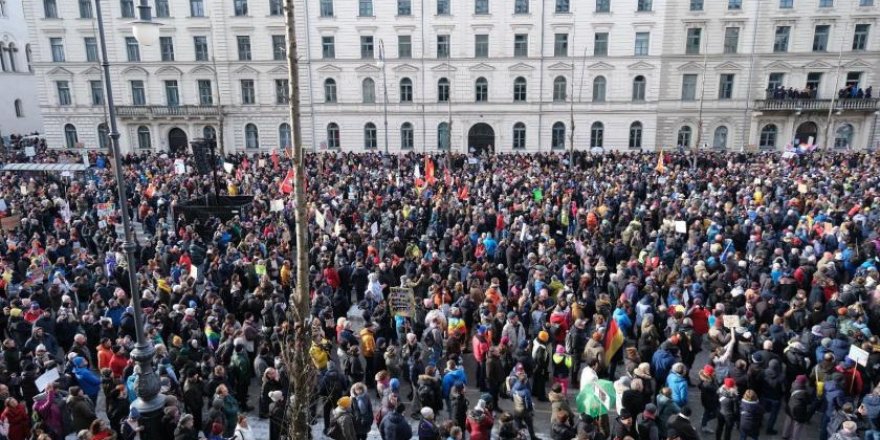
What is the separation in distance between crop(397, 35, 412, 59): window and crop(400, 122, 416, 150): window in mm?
4969

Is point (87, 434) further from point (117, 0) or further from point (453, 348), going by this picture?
point (117, 0)

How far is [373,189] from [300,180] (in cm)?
1823

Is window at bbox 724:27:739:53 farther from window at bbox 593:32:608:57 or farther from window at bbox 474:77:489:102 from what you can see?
window at bbox 474:77:489:102

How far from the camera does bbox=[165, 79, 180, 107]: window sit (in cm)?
4512

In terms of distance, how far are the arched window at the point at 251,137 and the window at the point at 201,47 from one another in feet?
19.1

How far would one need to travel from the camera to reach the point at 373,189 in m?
24.5

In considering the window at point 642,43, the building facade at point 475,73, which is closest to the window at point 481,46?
the building facade at point 475,73

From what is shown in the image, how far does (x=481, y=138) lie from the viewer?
45531 millimetres

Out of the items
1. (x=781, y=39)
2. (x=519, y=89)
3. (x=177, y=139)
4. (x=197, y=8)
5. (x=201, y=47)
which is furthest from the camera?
(x=177, y=139)

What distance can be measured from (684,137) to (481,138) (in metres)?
15.0

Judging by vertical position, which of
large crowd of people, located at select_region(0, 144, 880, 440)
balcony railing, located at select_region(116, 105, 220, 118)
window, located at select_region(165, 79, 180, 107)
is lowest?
large crowd of people, located at select_region(0, 144, 880, 440)

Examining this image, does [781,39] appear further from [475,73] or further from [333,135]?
[333,135]

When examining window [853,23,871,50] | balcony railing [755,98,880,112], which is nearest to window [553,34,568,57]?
balcony railing [755,98,880,112]

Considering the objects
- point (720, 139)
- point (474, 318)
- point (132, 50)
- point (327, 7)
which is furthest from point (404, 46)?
point (474, 318)
